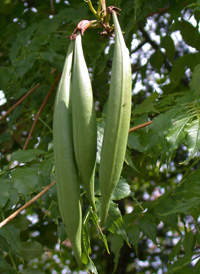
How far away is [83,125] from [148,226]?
4.27ft

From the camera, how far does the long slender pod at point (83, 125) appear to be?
1208mm

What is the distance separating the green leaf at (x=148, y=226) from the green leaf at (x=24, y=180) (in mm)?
704

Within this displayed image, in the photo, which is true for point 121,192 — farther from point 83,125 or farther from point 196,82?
point 196,82

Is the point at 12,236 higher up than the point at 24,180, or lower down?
lower down

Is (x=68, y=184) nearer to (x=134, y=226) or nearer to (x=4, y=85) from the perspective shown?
(x=134, y=226)

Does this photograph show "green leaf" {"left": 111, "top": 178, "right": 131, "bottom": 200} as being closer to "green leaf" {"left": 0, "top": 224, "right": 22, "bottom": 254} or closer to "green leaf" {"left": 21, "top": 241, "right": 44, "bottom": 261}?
"green leaf" {"left": 0, "top": 224, "right": 22, "bottom": 254}

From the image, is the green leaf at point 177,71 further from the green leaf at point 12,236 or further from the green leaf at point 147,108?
the green leaf at point 12,236

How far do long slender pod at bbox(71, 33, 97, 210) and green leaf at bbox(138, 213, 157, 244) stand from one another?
3.78ft

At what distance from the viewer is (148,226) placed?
2361 mm

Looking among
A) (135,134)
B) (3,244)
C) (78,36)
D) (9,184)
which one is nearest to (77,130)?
(78,36)

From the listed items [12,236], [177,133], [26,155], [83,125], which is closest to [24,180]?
[26,155]

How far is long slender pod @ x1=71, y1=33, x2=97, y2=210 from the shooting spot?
121 cm

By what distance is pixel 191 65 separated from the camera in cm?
285

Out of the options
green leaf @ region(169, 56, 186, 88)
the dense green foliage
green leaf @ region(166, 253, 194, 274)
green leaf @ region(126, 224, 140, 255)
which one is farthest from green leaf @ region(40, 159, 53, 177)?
green leaf @ region(169, 56, 186, 88)
